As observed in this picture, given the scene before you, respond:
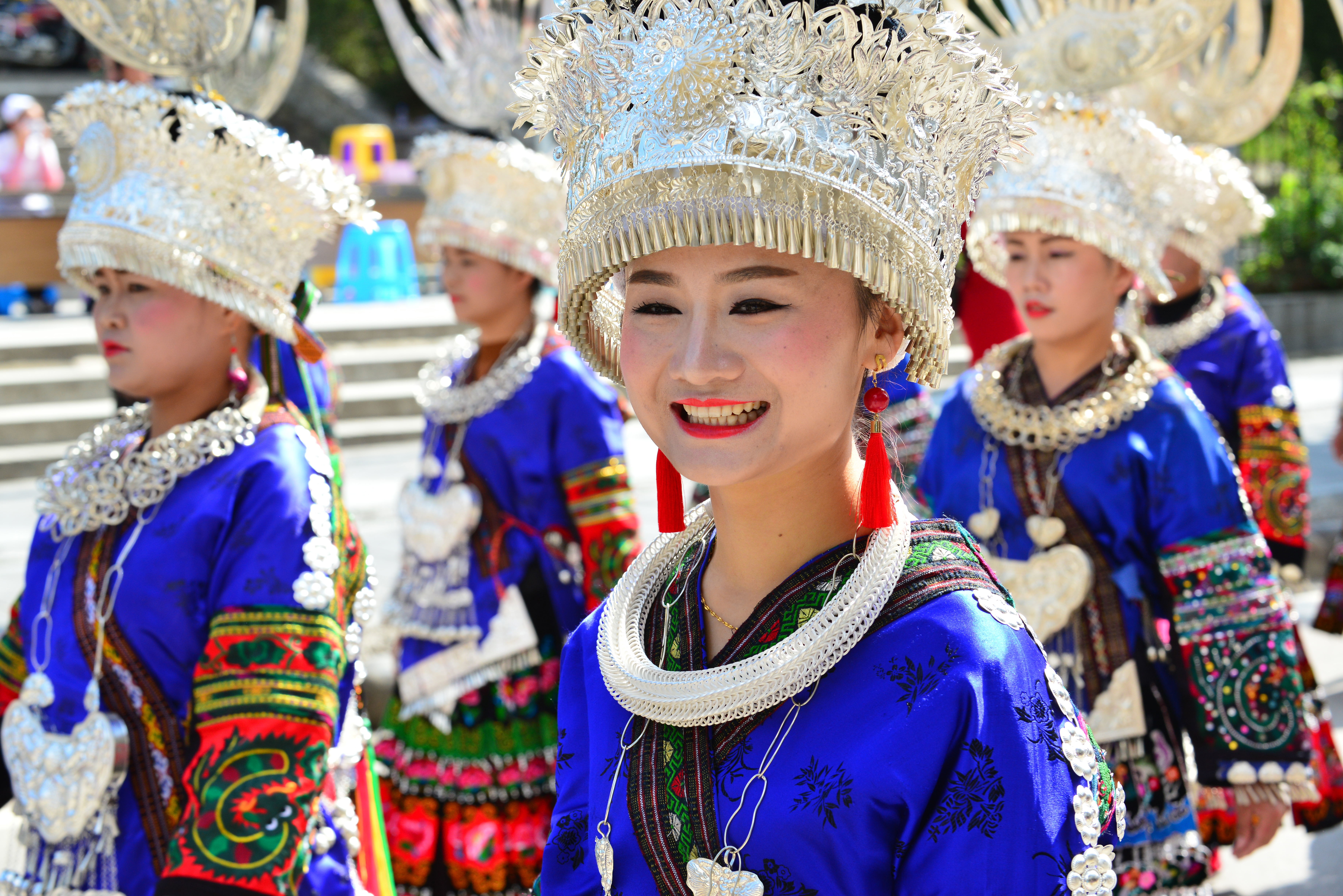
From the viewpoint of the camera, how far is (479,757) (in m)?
3.64

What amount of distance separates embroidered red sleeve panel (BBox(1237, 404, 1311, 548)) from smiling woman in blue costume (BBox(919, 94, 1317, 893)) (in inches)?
48.7

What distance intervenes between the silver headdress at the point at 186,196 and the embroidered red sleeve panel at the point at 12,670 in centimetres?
71

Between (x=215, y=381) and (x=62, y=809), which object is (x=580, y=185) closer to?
(x=215, y=381)

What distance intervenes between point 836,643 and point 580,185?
0.62 metres

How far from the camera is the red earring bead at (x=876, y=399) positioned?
5.16ft

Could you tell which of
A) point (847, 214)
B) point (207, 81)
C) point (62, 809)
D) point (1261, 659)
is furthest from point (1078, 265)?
point (62, 809)

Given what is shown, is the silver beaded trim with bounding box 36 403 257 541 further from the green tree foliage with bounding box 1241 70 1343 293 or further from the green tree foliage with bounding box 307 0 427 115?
the green tree foliage with bounding box 307 0 427 115

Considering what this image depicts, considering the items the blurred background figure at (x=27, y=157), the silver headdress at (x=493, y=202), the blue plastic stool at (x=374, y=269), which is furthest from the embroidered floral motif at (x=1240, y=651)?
the blurred background figure at (x=27, y=157)

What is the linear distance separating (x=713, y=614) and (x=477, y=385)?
2.33 m

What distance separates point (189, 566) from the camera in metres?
2.25

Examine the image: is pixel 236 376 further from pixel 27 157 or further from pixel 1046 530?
pixel 27 157

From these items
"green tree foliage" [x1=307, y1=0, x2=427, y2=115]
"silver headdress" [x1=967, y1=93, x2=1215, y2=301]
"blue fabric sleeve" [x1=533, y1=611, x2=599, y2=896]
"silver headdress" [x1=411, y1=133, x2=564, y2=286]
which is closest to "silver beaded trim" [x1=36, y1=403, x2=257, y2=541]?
"blue fabric sleeve" [x1=533, y1=611, x2=599, y2=896]

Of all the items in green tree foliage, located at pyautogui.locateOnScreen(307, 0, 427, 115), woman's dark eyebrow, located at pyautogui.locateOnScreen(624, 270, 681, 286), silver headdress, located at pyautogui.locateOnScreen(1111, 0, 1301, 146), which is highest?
green tree foliage, located at pyautogui.locateOnScreen(307, 0, 427, 115)

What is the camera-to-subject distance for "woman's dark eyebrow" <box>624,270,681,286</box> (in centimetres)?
150
